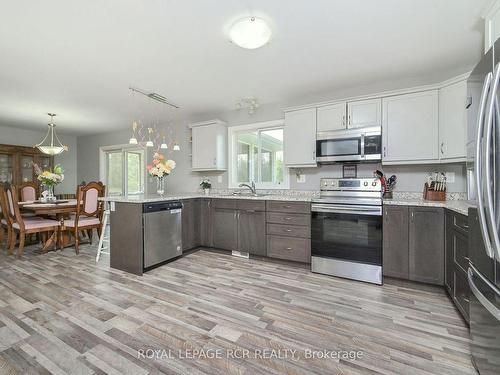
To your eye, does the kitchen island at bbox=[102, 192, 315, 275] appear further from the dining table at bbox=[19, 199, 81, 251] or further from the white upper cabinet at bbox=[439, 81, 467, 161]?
the white upper cabinet at bbox=[439, 81, 467, 161]

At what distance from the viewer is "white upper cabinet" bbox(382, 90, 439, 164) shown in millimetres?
2602

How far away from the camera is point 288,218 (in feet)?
10.0

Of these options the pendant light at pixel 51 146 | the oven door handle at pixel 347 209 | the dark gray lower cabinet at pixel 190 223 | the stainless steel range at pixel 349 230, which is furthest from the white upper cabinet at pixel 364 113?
the pendant light at pixel 51 146

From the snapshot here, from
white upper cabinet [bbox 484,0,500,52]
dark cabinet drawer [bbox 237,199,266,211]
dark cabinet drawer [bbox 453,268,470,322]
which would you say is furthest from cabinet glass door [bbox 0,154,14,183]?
white upper cabinet [bbox 484,0,500,52]

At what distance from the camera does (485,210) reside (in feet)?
3.63

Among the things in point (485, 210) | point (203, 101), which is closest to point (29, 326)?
point (485, 210)

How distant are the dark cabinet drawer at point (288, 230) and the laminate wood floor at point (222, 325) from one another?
469 millimetres

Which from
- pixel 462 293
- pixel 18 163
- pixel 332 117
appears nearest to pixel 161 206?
pixel 332 117

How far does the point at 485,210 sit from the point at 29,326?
2924 mm

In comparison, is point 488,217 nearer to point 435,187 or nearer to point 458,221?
point 458,221

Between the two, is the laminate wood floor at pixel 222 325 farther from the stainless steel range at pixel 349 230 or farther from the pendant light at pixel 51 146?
the pendant light at pixel 51 146

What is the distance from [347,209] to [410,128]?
116 cm

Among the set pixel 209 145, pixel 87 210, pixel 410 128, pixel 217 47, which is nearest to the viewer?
pixel 217 47

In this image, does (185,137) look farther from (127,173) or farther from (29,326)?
(29,326)
